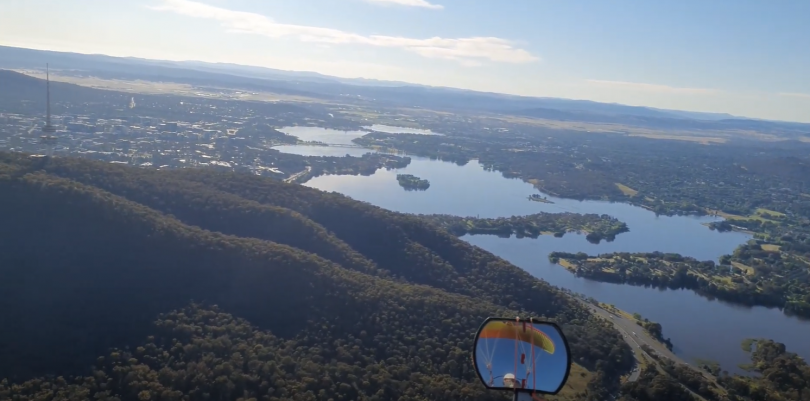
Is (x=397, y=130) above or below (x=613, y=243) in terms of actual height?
above

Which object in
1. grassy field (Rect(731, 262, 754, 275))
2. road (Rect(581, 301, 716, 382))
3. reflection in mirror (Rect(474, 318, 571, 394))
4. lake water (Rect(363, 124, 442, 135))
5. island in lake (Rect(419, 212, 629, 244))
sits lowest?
road (Rect(581, 301, 716, 382))

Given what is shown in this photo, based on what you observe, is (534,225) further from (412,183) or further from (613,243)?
(412,183)

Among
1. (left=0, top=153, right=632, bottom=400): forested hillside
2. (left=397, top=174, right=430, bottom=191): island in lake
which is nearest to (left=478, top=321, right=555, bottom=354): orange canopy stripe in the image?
(left=0, top=153, right=632, bottom=400): forested hillside

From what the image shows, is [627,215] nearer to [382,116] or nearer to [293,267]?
[293,267]

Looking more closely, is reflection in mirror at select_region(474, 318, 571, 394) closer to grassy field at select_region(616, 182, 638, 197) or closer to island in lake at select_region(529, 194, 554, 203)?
island in lake at select_region(529, 194, 554, 203)

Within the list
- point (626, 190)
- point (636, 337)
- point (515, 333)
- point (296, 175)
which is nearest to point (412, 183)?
point (296, 175)

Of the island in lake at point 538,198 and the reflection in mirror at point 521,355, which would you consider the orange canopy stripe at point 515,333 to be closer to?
the reflection in mirror at point 521,355
